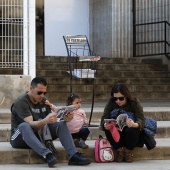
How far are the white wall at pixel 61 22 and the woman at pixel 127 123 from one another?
7751 mm

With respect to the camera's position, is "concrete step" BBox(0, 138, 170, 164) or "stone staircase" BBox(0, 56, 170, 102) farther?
"stone staircase" BBox(0, 56, 170, 102)

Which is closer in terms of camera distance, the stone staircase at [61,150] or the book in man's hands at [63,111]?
the book in man's hands at [63,111]

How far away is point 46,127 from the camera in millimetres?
6438

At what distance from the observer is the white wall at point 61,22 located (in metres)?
14.4

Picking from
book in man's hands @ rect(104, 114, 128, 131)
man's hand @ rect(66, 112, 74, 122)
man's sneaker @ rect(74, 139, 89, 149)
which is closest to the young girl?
man's sneaker @ rect(74, 139, 89, 149)

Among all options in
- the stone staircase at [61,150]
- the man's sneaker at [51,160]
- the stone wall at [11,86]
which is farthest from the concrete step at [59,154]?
the stone wall at [11,86]

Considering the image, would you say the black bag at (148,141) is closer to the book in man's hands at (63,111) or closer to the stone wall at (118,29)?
the book in man's hands at (63,111)

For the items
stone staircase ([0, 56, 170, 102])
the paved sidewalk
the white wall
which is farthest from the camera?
the white wall

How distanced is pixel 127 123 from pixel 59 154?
0.95 meters

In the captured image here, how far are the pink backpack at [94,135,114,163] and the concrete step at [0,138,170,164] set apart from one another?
0.18 m

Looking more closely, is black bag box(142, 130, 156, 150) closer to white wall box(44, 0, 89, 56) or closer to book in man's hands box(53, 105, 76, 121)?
book in man's hands box(53, 105, 76, 121)

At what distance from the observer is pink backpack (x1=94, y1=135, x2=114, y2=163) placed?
6625 millimetres

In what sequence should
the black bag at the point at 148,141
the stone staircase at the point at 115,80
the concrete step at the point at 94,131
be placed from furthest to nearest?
the stone staircase at the point at 115,80
the concrete step at the point at 94,131
the black bag at the point at 148,141

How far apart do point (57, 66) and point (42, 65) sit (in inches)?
13.9
